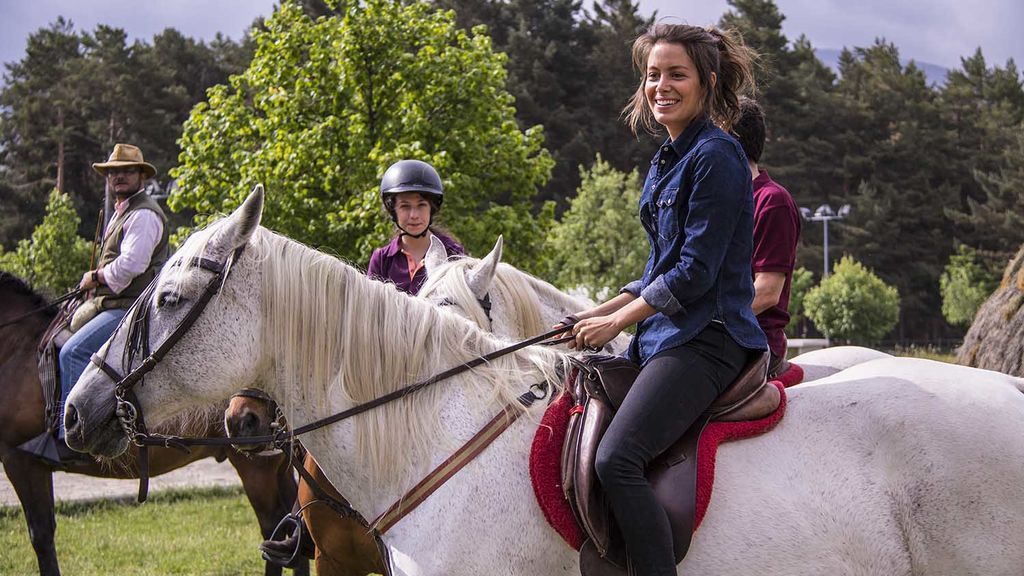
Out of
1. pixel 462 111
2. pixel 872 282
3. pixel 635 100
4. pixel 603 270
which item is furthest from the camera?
pixel 872 282

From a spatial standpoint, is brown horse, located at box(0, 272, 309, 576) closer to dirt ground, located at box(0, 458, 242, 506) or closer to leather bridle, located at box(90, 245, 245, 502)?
leather bridle, located at box(90, 245, 245, 502)

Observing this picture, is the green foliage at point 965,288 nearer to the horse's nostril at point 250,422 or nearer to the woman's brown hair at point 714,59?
the woman's brown hair at point 714,59

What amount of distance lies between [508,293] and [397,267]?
841 mm

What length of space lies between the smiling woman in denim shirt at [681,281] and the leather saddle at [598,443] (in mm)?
57

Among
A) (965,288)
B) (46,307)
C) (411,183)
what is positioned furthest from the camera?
(965,288)

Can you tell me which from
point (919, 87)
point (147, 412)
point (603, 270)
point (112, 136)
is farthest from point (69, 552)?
point (919, 87)

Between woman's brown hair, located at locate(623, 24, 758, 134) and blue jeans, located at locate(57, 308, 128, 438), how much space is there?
4832mm

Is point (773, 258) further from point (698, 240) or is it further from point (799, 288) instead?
point (799, 288)

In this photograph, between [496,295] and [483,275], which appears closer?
[483,275]

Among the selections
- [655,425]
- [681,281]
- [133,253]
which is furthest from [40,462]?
[681,281]

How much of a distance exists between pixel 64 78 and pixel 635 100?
154ft

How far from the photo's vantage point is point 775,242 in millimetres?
3883

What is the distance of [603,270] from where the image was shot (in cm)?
3256

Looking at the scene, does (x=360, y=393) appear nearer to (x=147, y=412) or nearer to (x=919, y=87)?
(x=147, y=412)
